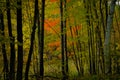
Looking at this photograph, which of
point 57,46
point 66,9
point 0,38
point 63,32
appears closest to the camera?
point 0,38

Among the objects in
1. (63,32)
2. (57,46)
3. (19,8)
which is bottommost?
(57,46)

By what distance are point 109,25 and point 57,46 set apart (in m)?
18.2

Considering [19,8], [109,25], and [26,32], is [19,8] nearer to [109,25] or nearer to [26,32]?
[109,25]

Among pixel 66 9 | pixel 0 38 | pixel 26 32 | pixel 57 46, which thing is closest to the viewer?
pixel 0 38

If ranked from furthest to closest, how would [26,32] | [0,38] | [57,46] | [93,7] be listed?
[57,46] → [26,32] → [93,7] → [0,38]

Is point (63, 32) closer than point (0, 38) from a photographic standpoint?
No

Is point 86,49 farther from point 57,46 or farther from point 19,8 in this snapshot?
point 19,8

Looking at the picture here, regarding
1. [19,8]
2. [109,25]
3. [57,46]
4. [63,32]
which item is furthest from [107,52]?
[57,46]

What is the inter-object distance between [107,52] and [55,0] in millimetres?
10480

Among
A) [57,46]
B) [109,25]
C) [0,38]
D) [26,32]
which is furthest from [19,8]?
[57,46]

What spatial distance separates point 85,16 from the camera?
757 inches

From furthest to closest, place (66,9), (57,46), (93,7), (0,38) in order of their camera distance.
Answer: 1. (57,46)
2. (93,7)
3. (66,9)
4. (0,38)

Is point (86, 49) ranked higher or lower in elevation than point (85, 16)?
lower

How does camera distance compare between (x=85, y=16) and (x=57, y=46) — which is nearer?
(x=85, y=16)
